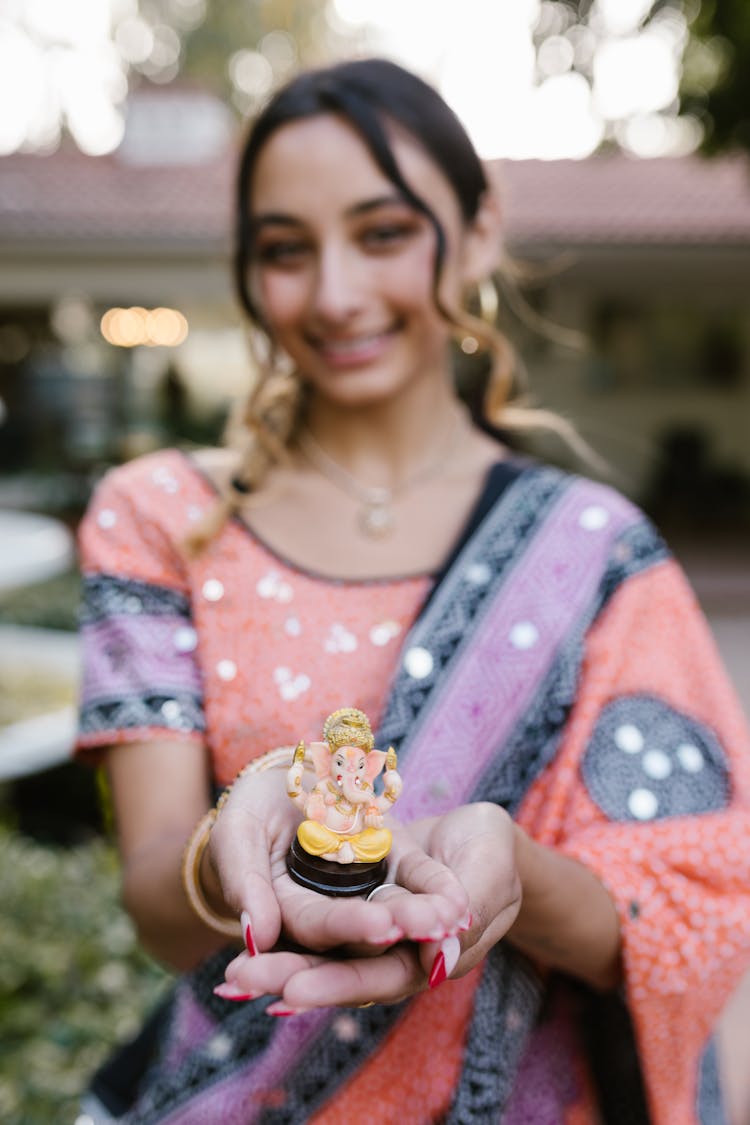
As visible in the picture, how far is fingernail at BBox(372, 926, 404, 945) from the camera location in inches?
33.2

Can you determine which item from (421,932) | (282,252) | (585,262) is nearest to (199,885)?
(421,932)

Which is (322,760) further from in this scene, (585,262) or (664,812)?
(585,262)

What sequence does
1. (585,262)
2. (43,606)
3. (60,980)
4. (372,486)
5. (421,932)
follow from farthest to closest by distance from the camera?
(585,262)
(43,606)
(60,980)
(372,486)
(421,932)

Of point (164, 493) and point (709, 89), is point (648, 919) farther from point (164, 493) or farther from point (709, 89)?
point (709, 89)

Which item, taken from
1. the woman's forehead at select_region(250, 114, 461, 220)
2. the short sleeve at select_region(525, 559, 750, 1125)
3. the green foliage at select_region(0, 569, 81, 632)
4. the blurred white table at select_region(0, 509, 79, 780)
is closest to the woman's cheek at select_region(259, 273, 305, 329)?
the woman's forehead at select_region(250, 114, 461, 220)

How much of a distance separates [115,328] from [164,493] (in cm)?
1552

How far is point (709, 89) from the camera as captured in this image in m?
5.28

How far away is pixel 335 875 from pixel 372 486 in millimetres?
899

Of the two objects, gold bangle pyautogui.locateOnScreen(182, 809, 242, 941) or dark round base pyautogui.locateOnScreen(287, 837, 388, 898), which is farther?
gold bangle pyautogui.locateOnScreen(182, 809, 242, 941)

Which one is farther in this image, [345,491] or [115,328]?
[115,328]

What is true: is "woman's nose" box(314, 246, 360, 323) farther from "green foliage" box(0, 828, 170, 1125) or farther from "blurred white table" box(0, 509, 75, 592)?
"blurred white table" box(0, 509, 75, 592)

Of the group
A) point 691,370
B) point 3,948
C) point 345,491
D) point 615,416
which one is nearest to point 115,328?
point 615,416

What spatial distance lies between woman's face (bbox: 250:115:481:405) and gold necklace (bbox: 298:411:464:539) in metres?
0.14

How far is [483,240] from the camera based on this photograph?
5.80 ft
